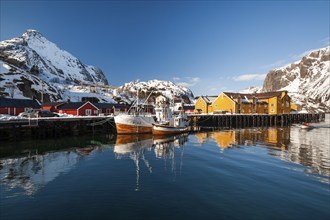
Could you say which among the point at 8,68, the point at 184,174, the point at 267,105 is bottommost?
the point at 184,174

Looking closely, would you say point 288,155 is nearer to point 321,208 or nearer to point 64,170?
point 321,208

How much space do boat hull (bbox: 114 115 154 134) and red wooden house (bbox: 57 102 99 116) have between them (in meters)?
25.7

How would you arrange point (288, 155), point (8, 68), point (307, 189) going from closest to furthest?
point (307, 189)
point (288, 155)
point (8, 68)

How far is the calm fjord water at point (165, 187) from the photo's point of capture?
9.72m

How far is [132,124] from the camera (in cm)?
4122

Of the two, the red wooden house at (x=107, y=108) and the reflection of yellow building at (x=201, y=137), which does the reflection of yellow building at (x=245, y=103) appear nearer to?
the red wooden house at (x=107, y=108)

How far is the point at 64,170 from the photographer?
16.5 meters

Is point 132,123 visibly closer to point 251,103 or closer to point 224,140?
point 224,140

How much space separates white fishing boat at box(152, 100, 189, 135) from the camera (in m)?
41.1

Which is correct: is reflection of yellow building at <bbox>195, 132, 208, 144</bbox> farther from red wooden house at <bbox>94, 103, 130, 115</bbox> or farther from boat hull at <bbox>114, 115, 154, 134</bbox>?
red wooden house at <bbox>94, 103, 130, 115</bbox>

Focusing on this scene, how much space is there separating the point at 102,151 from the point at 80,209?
15.1m

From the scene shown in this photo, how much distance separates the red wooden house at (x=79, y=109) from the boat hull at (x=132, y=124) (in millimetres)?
25674

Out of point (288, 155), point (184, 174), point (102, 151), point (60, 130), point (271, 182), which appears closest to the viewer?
point (271, 182)

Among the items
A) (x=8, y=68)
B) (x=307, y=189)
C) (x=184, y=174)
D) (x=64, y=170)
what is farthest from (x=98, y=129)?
(x=8, y=68)
